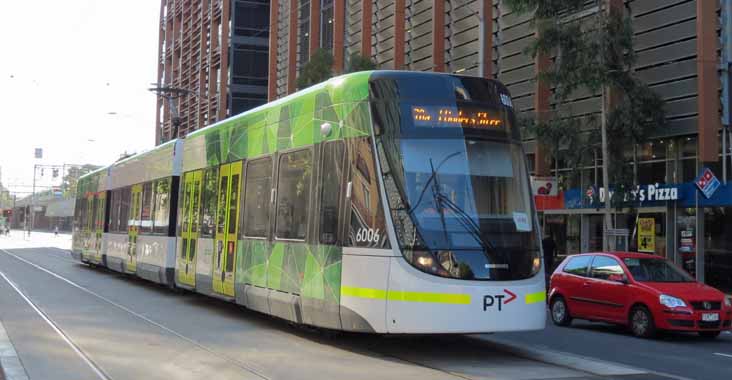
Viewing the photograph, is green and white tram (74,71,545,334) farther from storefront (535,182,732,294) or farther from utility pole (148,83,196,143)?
utility pole (148,83,196,143)

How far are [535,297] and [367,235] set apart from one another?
2243 millimetres

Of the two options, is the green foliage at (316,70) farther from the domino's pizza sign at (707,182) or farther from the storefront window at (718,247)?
the domino's pizza sign at (707,182)

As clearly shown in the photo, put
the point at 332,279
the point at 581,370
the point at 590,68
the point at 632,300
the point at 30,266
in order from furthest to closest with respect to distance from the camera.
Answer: the point at 30,266
the point at 590,68
the point at 632,300
the point at 332,279
the point at 581,370

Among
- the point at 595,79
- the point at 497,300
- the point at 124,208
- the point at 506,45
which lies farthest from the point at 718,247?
the point at 124,208

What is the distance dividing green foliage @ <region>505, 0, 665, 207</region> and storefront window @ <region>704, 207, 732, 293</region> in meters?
2.35

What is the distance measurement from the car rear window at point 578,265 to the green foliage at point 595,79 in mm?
5837

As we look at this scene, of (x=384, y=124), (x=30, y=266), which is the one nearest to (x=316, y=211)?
(x=384, y=124)

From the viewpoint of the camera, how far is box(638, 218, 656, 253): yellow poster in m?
23.6

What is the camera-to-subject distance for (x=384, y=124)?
33.5ft

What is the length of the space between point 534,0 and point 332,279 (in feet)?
44.3

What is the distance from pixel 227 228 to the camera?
47.3 feet

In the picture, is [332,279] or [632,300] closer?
[332,279]

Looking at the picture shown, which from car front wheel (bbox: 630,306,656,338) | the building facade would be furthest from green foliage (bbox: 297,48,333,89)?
car front wheel (bbox: 630,306,656,338)

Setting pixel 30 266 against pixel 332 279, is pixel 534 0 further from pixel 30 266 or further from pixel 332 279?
pixel 30 266
